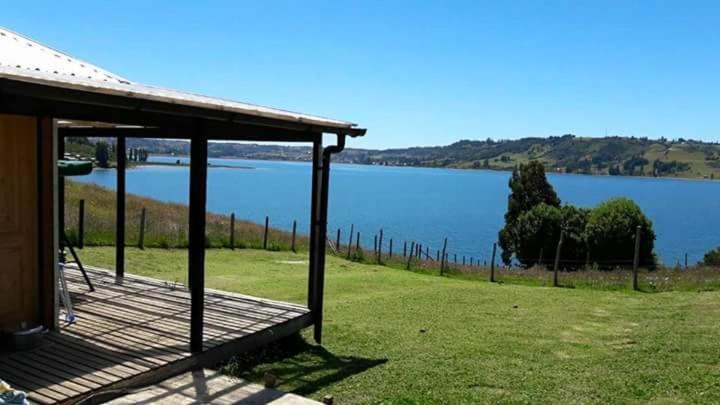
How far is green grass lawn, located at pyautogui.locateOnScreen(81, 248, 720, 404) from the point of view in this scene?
4.86 metres

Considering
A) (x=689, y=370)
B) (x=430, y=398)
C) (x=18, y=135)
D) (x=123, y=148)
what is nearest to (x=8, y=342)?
(x=18, y=135)

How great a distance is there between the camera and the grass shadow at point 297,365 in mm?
5000

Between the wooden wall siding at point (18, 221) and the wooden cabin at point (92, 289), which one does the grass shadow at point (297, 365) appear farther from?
the wooden wall siding at point (18, 221)

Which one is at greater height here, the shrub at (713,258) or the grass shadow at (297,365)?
the grass shadow at (297,365)

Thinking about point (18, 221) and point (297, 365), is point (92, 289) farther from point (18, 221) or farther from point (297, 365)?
point (297, 365)

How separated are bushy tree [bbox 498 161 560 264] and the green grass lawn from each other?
23010 mm

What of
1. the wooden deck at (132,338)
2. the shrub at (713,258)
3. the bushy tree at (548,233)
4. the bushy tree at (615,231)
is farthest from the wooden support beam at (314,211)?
the bushy tree at (548,233)

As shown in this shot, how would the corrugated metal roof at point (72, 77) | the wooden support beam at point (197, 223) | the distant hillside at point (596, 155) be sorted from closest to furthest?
the corrugated metal roof at point (72, 77) → the wooden support beam at point (197, 223) → the distant hillside at point (596, 155)

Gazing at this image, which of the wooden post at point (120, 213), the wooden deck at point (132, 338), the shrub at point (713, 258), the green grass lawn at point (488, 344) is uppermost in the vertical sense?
the wooden post at point (120, 213)

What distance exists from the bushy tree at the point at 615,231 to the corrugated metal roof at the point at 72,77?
80.5 feet

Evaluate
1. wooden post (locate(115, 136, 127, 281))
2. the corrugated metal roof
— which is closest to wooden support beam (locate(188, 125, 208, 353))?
the corrugated metal roof

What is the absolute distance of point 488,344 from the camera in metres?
6.35

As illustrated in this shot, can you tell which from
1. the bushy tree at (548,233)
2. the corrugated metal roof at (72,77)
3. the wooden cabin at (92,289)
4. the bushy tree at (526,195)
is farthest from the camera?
the bushy tree at (526,195)

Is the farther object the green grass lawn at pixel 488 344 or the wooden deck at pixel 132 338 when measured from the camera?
the green grass lawn at pixel 488 344
